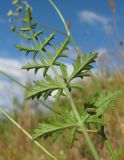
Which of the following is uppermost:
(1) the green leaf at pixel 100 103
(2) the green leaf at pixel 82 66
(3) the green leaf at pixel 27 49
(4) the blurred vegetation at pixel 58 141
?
(3) the green leaf at pixel 27 49

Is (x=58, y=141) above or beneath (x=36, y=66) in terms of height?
beneath

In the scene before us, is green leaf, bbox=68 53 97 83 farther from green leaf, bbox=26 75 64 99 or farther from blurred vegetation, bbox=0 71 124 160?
blurred vegetation, bbox=0 71 124 160

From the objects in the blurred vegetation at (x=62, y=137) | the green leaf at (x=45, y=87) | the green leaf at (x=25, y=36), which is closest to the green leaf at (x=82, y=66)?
the green leaf at (x=45, y=87)

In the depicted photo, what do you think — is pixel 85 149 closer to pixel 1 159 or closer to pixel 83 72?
pixel 1 159

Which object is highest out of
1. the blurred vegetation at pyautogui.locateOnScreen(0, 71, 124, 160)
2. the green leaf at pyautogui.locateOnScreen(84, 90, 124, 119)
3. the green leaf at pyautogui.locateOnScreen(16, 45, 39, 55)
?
the green leaf at pyautogui.locateOnScreen(16, 45, 39, 55)

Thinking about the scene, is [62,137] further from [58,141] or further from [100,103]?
[100,103]

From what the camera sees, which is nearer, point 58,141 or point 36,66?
point 36,66

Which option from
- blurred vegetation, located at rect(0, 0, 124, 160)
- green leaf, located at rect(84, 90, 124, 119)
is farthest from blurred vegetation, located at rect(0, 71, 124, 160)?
green leaf, located at rect(84, 90, 124, 119)

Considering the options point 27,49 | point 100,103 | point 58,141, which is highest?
point 27,49

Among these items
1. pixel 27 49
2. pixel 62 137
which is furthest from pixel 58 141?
pixel 27 49

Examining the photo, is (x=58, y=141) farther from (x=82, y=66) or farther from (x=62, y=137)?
A: (x=82, y=66)

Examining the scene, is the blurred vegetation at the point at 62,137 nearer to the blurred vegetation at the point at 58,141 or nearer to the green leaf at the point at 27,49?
the blurred vegetation at the point at 58,141
